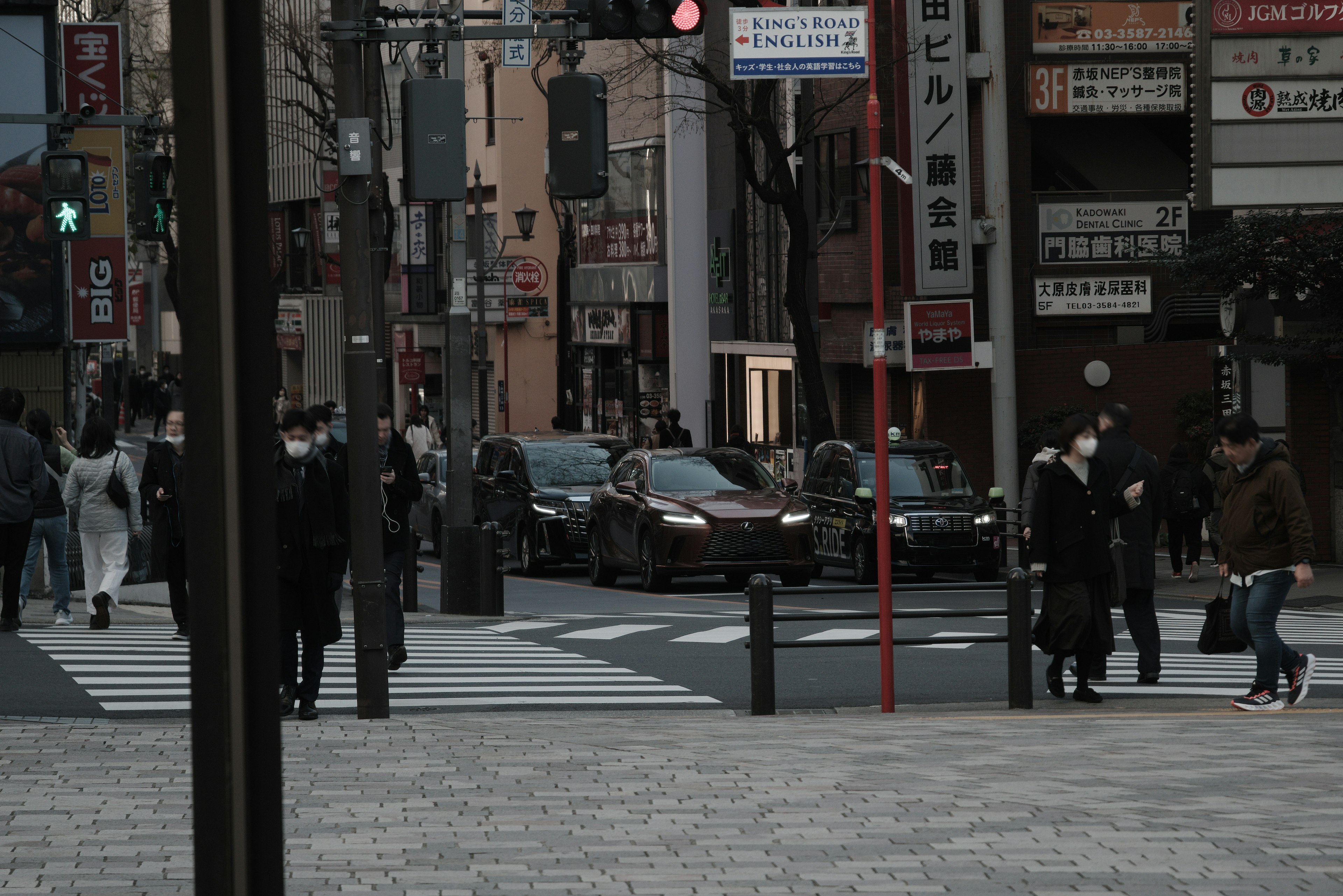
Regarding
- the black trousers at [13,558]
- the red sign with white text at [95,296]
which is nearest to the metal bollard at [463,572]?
the black trousers at [13,558]

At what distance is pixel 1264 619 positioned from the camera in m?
11.1

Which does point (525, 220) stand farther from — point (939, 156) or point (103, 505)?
point (103, 505)

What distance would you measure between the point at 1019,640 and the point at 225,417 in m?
8.84

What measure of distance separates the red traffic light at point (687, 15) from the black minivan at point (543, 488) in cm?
1259

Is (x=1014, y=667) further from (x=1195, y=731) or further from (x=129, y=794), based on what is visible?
(x=129, y=794)

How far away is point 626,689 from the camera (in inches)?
511

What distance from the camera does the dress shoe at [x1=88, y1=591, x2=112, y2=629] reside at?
16.0m

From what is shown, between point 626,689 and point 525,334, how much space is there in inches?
1762

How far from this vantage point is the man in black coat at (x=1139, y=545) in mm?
12914

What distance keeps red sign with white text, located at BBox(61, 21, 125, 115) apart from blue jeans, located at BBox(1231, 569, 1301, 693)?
18.7m

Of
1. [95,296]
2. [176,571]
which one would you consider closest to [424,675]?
[176,571]

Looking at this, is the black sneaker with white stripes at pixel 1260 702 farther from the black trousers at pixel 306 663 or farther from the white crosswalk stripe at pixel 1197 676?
the black trousers at pixel 306 663

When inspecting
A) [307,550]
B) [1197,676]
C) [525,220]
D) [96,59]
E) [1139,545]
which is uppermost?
[96,59]

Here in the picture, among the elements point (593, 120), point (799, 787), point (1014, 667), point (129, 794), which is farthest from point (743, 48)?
point (129, 794)
